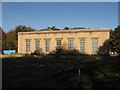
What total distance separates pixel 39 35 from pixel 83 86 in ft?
139

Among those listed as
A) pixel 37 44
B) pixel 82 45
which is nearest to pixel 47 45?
pixel 37 44

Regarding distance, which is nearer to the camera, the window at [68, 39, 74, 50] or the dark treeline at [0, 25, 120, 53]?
the dark treeline at [0, 25, 120, 53]

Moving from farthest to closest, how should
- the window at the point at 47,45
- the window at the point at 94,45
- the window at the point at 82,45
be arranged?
the window at the point at 47,45, the window at the point at 82,45, the window at the point at 94,45

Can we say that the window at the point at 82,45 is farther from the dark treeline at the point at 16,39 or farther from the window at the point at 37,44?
the window at the point at 37,44

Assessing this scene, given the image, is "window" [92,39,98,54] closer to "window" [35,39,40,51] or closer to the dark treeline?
the dark treeline

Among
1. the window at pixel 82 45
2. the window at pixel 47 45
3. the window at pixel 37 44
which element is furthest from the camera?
the window at pixel 37 44

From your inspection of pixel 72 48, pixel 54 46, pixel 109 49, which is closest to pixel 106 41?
pixel 109 49

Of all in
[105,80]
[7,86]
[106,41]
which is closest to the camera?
[7,86]

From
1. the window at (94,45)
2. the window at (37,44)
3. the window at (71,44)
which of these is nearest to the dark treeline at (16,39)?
the window at (94,45)

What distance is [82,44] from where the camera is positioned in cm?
5103

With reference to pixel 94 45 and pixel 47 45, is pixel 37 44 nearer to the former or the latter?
pixel 47 45

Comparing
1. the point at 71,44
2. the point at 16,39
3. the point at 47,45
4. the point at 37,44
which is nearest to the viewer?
the point at 71,44

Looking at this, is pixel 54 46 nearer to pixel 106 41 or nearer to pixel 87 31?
pixel 87 31

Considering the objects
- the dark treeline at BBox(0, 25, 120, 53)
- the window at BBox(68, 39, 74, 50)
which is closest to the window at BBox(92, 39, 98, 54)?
the dark treeline at BBox(0, 25, 120, 53)
